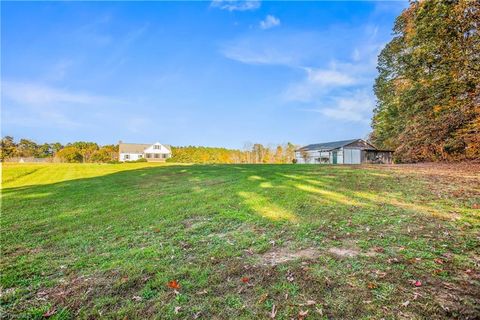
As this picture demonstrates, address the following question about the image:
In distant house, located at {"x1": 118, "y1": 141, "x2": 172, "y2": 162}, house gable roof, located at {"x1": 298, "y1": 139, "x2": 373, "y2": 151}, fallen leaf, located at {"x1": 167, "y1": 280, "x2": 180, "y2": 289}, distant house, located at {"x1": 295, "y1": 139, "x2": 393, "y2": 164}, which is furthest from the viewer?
distant house, located at {"x1": 118, "y1": 141, "x2": 172, "y2": 162}

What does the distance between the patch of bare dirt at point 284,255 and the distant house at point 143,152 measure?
58.2 metres

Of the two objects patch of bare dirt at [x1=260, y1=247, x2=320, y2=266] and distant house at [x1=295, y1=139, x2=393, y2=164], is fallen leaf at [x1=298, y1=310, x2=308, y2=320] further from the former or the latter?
distant house at [x1=295, y1=139, x2=393, y2=164]

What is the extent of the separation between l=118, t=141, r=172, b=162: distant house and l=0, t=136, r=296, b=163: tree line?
2038 millimetres

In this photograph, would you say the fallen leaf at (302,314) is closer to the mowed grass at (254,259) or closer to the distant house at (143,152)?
the mowed grass at (254,259)

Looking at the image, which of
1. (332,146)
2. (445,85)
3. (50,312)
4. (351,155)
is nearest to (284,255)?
(50,312)

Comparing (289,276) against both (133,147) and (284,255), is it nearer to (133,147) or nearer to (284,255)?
(284,255)

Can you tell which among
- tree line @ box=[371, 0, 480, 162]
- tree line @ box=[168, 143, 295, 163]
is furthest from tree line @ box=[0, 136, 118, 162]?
tree line @ box=[371, 0, 480, 162]

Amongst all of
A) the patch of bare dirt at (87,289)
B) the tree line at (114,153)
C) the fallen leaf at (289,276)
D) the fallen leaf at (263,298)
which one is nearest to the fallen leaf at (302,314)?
the fallen leaf at (263,298)

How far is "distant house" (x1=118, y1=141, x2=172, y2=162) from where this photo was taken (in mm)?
59250

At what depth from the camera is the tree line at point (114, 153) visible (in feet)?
158

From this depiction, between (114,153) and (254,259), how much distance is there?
6453 cm

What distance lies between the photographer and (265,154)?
52.2 metres

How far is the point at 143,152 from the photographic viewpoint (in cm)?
6044

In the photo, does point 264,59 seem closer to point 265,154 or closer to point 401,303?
point 401,303
